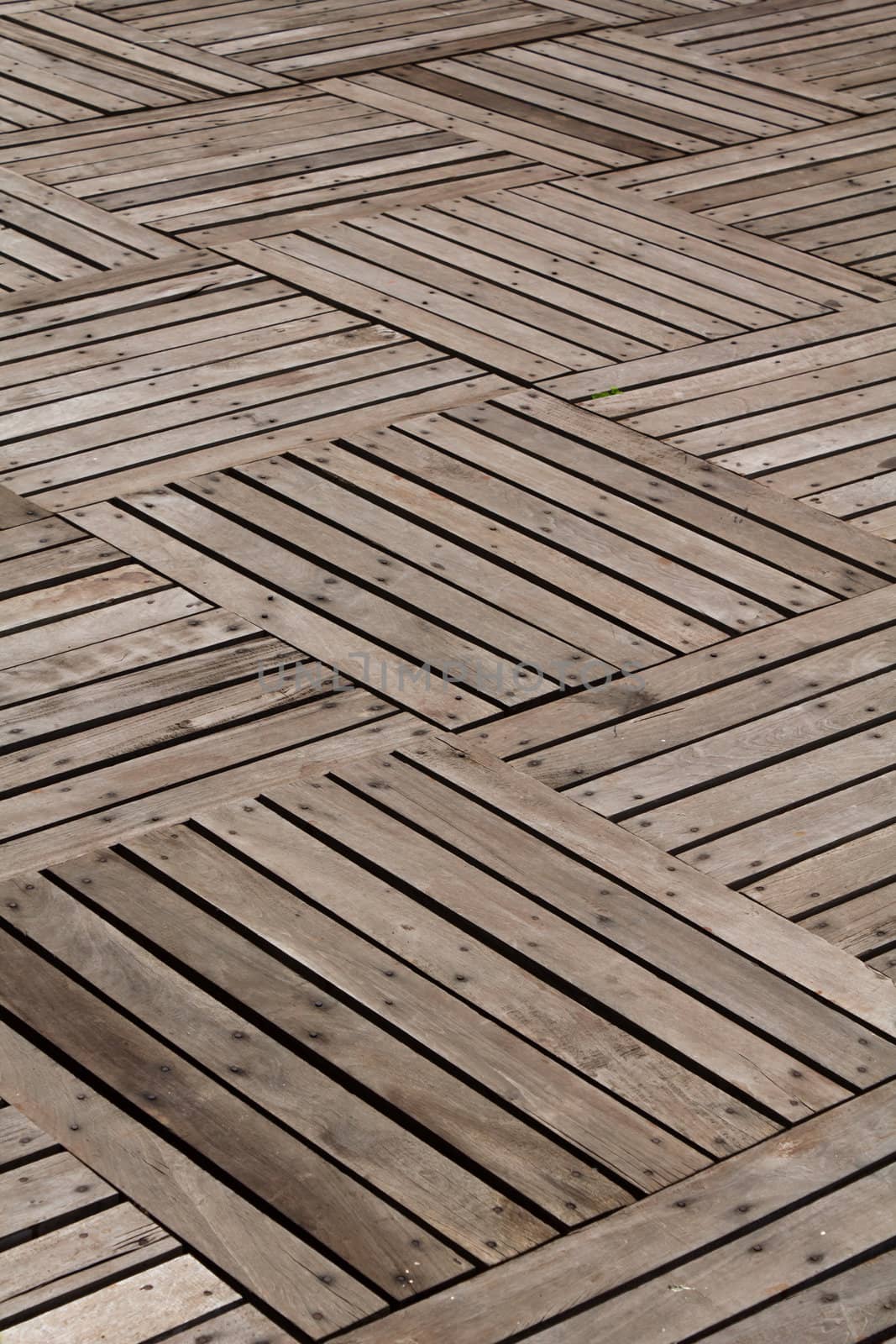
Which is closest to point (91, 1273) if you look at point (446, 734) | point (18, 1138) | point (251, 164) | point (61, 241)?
point (18, 1138)

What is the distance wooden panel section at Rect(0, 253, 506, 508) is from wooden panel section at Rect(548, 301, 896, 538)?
40 centimetres

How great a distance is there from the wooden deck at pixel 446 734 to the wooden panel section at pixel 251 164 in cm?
2

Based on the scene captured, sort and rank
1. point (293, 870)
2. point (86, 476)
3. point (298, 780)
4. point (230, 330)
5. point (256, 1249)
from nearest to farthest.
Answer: point (256, 1249) < point (293, 870) < point (298, 780) < point (86, 476) < point (230, 330)

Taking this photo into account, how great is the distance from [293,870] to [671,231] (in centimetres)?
289

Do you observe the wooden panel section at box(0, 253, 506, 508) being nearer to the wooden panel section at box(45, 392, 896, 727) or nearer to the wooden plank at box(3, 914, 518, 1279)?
the wooden panel section at box(45, 392, 896, 727)

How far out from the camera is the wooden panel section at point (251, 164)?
5.25m

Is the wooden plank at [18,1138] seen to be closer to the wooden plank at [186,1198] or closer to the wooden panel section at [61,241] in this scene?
the wooden plank at [186,1198]

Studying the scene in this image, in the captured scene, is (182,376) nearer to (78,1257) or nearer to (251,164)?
(251,164)

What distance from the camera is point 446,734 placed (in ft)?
10.6

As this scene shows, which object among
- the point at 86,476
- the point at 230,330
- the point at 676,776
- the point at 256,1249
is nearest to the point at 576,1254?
the point at 256,1249

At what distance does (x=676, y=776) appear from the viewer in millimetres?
3154

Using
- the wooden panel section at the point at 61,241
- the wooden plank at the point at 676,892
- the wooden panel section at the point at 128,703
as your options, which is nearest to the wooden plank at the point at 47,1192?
the wooden panel section at the point at 128,703

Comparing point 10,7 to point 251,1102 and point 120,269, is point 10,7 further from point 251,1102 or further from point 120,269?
point 251,1102

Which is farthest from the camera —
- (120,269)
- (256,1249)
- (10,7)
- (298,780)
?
(10,7)
